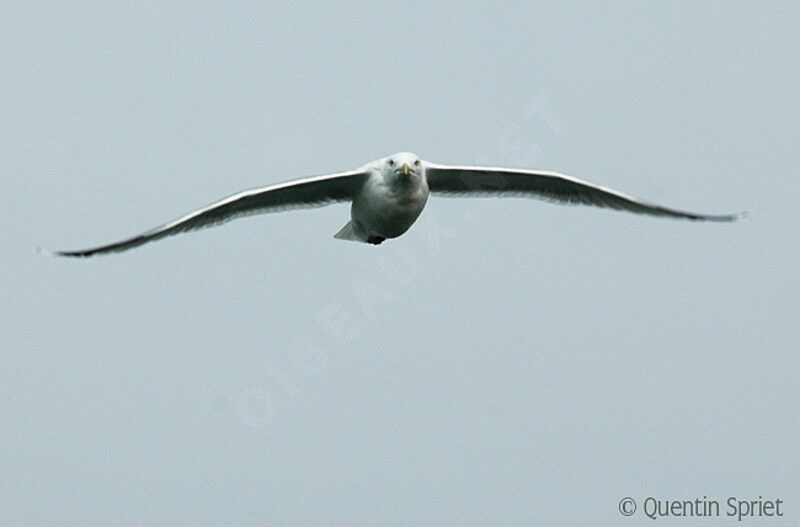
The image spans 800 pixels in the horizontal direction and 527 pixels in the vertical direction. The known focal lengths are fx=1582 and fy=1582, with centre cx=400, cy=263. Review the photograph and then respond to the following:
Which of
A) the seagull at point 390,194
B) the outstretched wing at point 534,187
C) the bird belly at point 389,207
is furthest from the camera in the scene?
the outstretched wing at point 534,187

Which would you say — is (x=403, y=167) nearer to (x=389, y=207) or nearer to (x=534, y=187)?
(x=389, y=207)

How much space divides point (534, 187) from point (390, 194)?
3.73 metres

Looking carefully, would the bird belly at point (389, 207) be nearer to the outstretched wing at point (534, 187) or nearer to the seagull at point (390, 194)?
the seagull at point (390, 194)

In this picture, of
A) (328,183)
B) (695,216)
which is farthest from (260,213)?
(695,216)

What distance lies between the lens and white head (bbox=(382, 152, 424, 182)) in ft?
92.4

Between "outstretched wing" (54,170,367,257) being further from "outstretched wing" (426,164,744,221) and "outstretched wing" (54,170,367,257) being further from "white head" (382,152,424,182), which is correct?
"outstretched wing" (426,164,744,221)

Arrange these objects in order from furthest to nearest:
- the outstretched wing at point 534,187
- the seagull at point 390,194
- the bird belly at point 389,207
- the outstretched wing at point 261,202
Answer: the outstretched wing at point 534,187, the bird belly at point 389,207, the seagull at point 390,194, the outstretched wing at point 261,202

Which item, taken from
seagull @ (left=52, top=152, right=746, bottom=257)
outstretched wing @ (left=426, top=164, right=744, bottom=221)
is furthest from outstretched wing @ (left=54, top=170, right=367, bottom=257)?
outstretched wing @ (left=426, top=164, right=744, bottom=221)

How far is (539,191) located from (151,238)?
799 cm

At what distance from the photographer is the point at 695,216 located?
102 ft

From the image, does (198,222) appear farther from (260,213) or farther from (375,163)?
(375,163)

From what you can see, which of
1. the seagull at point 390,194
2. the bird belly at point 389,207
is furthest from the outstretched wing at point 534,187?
the bird belly at point 389,207

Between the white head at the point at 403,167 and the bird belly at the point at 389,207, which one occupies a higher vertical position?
the white head at the point at 403,167

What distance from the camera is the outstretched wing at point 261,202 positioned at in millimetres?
27281
